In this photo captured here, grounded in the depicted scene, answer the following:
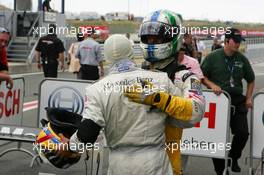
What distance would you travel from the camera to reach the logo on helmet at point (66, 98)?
6.76m

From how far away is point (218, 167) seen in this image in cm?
649

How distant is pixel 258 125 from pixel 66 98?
244 centimetres

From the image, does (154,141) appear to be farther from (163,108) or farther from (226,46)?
(226,46)

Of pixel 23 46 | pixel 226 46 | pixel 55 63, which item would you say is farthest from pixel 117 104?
pixel 23 46

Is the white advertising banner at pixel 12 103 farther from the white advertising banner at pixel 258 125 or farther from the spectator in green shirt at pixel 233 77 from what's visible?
the white advertising banner at pixel 258 125

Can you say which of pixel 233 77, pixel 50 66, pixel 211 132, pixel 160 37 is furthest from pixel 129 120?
pixel 50 66

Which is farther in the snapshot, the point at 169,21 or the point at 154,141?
the point at 169,21

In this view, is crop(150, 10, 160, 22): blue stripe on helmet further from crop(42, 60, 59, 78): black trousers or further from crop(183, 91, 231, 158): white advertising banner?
crop(42, 60, 59, 78): black trousers

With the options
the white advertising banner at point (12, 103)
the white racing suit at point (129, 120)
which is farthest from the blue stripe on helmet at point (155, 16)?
the white advertising banner at point (12, 103)

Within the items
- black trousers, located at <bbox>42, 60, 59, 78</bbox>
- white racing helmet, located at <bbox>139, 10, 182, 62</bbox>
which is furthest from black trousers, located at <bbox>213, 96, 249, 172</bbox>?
black trousers, located at <bbox>42, 60, 59, 78</bbox>

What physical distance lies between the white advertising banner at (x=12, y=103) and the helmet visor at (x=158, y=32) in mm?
4093

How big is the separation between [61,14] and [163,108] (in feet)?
84.3

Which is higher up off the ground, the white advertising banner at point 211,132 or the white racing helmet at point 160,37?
the white racing helmet at point 160,37

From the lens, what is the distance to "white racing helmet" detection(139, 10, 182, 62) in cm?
301
